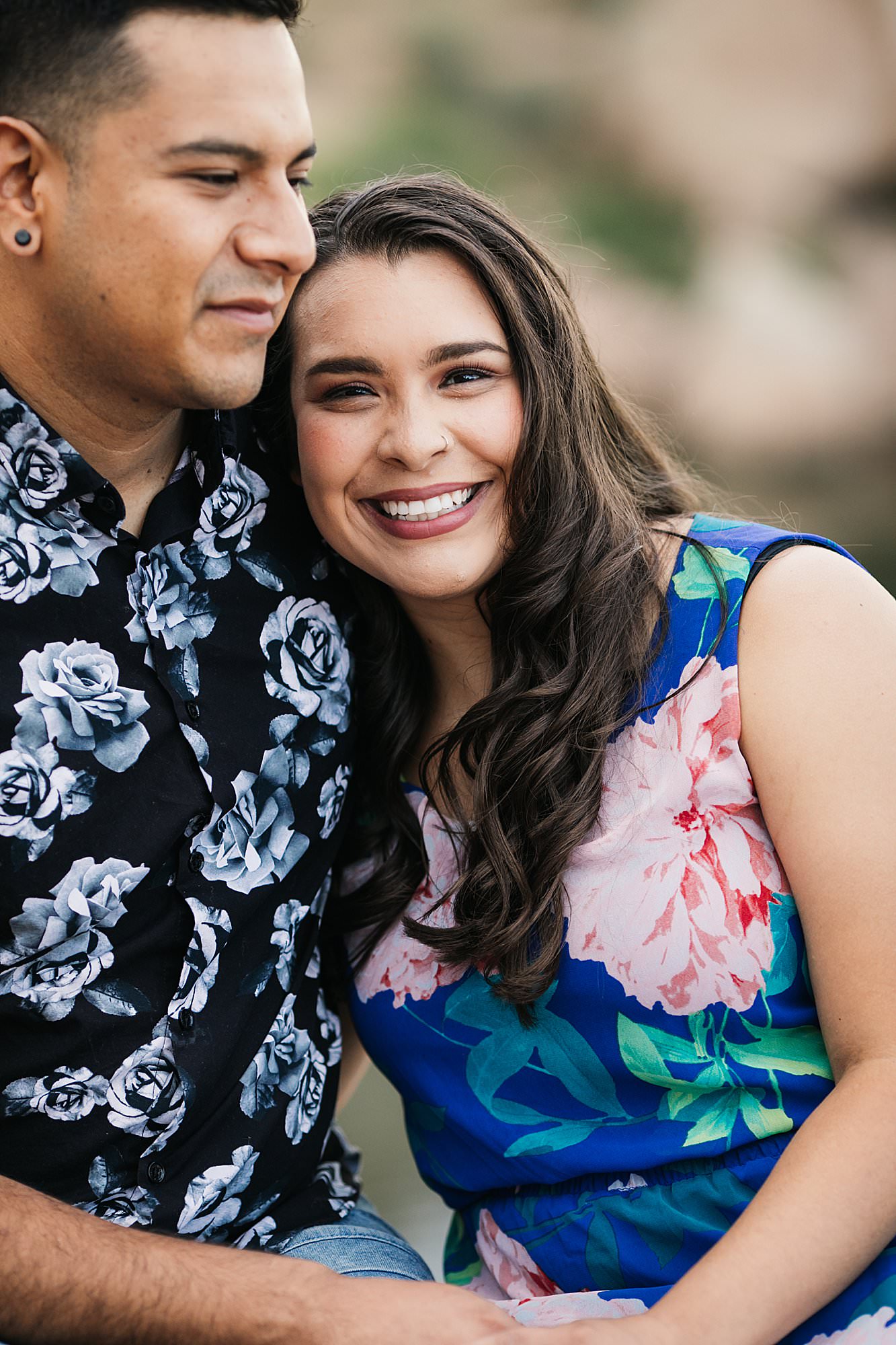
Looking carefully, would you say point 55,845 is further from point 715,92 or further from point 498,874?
point 715,92

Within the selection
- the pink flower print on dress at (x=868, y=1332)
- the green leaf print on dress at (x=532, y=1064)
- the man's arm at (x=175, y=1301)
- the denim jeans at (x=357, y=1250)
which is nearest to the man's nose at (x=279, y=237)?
the green leaf print on dress at (x=532, y=1064)

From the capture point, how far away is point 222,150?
1680mm

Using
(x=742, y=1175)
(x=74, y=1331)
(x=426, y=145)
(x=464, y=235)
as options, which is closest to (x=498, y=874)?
(x=742, y=1175)

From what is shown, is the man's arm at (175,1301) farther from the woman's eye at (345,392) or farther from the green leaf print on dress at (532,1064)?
the woman's eye at (345,392)

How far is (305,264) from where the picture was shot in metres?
1.81

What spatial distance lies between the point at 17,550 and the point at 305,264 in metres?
0.53

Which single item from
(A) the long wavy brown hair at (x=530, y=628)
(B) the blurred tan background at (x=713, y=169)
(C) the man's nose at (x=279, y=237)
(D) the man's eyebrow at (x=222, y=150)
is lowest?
(A) the long wavy brown hair at (x=530, y=628)

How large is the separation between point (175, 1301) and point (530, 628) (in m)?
0.99

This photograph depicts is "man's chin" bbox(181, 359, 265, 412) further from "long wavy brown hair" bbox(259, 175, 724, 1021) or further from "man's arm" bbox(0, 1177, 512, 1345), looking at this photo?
"man's arm" bbox(0, 1177, 512, 1345)

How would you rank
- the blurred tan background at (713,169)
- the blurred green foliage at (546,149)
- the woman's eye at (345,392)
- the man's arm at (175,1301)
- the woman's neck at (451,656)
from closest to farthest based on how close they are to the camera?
the man's arm at (175,1301) < the woman's eye at (345,392) < the woman's neck at (451,656) < the blurred tan background at (713,169) < the blurred green foliage at (546,149)

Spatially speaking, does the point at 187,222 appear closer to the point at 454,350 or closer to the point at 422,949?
the point at 454,350

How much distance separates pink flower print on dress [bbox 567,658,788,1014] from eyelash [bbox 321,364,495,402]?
19.8 inches

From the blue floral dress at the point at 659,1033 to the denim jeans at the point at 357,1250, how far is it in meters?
0.16

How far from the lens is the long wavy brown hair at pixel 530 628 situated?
187 cm
